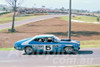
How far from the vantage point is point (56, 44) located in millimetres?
13336

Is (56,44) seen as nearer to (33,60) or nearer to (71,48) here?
(71,48)

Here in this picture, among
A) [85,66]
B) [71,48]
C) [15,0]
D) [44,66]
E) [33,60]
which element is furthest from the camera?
[15,0]

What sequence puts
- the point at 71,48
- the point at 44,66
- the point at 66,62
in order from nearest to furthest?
the point at 44,66, the point at 66,62, the point at 71,48

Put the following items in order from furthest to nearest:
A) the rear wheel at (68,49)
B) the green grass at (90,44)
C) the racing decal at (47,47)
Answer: the green grass at (90,44), the racing decal at (47,47), the rear wheel at (68,49)

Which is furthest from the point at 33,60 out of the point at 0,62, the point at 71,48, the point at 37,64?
the point at 71,48

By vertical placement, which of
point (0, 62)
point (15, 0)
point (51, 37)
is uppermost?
point (15, 0)

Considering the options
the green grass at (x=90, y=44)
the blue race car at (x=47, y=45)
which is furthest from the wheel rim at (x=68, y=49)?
the green grass at (x=90, y=44)

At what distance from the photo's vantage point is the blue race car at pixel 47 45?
43.5 feet

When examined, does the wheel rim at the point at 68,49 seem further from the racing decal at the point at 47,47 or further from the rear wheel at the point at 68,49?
the racing decal at the point at 47,47

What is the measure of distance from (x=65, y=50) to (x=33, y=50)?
87.2 inches

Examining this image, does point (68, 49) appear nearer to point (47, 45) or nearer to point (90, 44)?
point (47, 45)

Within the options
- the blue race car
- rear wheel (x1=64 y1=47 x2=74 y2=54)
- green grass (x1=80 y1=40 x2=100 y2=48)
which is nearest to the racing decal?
the blue race car

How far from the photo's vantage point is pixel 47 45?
13.4 m

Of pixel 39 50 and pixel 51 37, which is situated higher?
pixel 51 37
